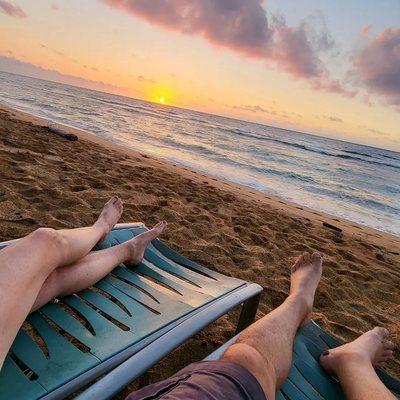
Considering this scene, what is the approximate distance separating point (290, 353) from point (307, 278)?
751 millimetres

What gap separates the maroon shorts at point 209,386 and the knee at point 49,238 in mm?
704

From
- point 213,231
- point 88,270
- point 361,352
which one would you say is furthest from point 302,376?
point 213,231

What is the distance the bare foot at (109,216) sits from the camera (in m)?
2.31

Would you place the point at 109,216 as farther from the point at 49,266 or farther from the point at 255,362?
the point at 255,362

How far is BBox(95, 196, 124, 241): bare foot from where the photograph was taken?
2.31m

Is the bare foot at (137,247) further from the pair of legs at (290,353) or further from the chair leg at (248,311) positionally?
the pair of legs at (290,353)

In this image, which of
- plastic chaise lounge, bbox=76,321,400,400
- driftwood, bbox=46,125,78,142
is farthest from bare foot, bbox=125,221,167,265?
driftwood, bbox=46,125,78,142

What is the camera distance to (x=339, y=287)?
10.7 feet

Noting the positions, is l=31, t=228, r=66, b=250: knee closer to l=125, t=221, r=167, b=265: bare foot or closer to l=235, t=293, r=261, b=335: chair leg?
l=125, t=221, r=167, b=265: bare foot

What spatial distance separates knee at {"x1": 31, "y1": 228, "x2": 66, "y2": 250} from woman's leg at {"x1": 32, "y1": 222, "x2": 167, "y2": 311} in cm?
19

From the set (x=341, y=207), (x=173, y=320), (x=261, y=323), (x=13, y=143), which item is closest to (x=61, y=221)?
(x=173, y=320)

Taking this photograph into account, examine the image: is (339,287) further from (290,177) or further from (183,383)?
(290,177)

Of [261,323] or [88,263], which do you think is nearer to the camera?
[261,323]

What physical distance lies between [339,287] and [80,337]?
8.16 feet
